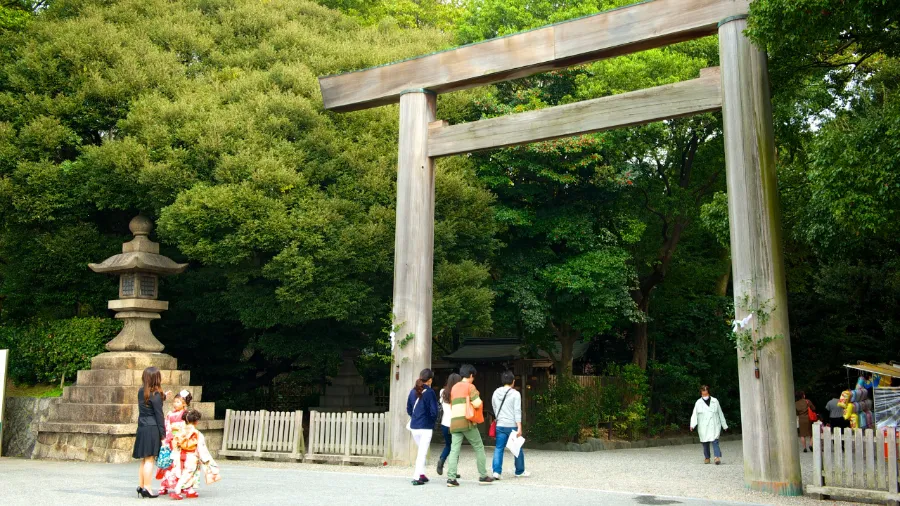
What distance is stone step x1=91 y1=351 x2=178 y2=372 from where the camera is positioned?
14086 millimetres

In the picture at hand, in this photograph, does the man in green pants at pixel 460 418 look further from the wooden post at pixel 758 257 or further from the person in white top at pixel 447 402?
the wooden post at pixel 758 257

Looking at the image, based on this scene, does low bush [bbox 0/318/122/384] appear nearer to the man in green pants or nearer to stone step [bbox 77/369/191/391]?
stone step [bbox 77/369/191/391]

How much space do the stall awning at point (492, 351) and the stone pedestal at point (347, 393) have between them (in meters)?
3.77

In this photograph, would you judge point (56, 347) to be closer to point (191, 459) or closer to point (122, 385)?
point (122, 385)

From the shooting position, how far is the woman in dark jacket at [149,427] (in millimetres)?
8734

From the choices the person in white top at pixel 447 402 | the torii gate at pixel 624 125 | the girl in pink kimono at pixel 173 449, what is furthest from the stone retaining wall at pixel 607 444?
the girl in pink kimono at pixel 173 449

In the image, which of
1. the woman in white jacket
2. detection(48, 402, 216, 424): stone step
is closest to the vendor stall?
the woman in white jacket

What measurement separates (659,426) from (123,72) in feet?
55.6

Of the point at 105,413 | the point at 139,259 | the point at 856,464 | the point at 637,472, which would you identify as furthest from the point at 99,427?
the point at 856,464

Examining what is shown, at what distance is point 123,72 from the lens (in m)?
16.1

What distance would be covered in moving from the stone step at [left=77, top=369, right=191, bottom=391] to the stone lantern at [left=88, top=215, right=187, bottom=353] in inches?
23.4

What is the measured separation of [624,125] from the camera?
37.7 feet

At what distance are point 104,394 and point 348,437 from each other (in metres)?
4.50

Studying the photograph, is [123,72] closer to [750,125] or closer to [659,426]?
[750,125]
